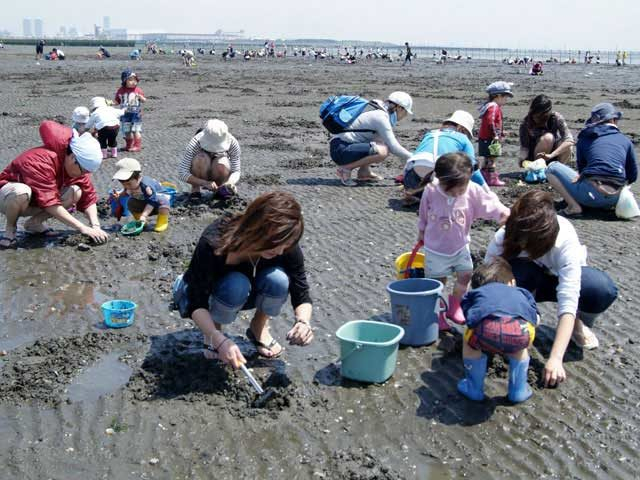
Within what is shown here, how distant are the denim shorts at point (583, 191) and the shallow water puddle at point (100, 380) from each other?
551 cm

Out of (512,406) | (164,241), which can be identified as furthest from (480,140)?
(512,406)

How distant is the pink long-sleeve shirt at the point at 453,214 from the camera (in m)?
4.96

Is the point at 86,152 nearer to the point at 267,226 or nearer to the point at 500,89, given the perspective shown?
the point at 267,226

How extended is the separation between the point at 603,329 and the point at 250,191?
529 centimetres

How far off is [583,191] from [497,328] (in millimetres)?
4738

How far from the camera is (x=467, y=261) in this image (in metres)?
5.08

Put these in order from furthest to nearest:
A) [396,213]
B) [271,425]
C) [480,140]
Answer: [480,140]
[396,213]
[271,425]

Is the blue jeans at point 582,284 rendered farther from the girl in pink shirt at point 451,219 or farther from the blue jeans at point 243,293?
the blue jeans at point 243,293

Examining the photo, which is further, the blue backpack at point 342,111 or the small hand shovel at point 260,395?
the blue backpack at point 342,111

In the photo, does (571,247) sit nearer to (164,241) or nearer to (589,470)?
(589,470)

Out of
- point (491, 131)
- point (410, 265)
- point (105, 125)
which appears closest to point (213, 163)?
point (410, 265)

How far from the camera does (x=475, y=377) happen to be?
13.6 feet

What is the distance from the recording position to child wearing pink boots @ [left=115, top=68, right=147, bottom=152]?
1221 centimetres

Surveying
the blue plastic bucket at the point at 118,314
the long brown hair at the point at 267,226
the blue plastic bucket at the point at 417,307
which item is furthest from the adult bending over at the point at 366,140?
the long brown hair at the point at 267,226
